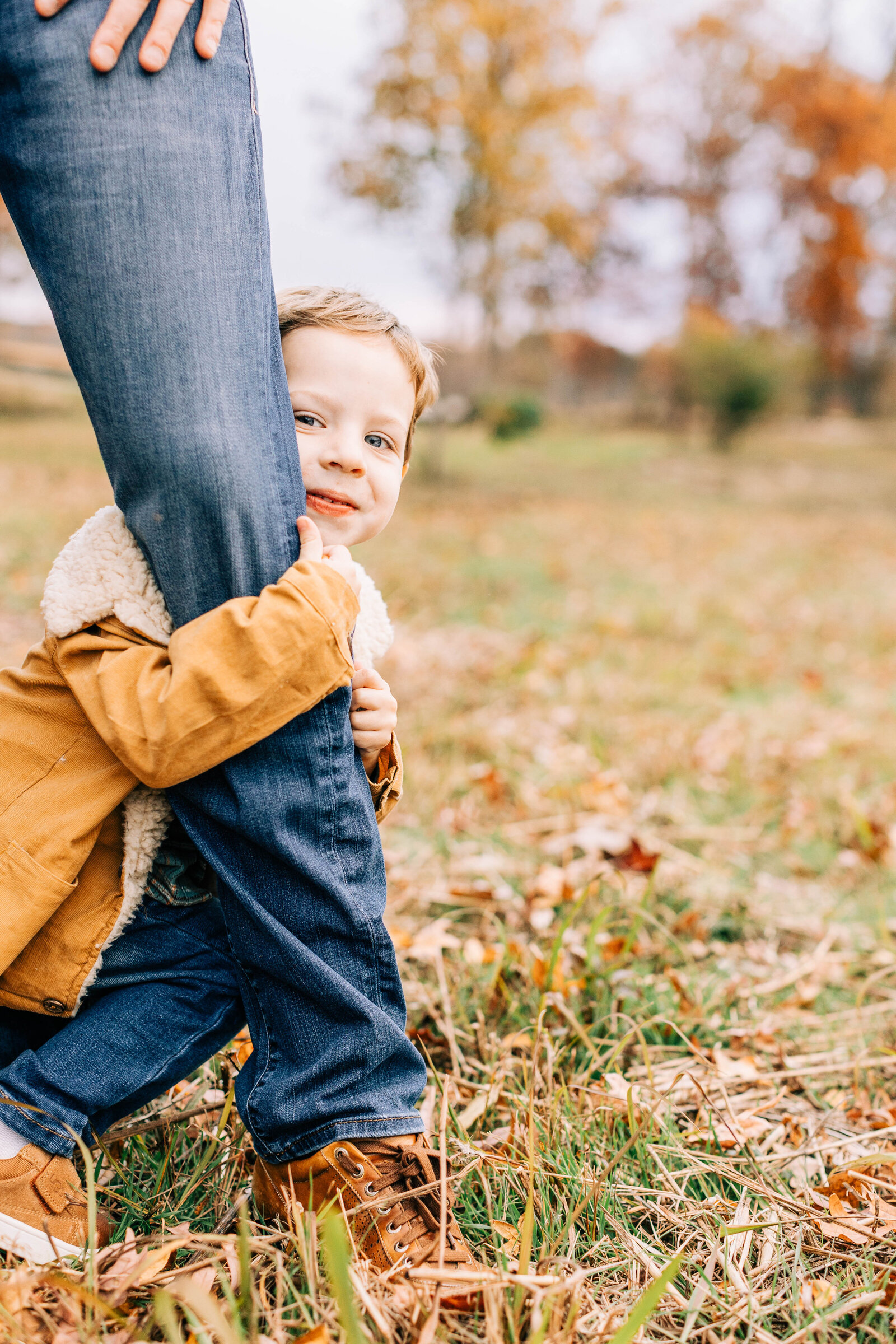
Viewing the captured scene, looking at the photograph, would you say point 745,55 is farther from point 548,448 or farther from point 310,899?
point 310,899

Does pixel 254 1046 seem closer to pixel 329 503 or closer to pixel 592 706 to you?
pixel 329 503

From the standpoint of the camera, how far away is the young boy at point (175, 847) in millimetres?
1165

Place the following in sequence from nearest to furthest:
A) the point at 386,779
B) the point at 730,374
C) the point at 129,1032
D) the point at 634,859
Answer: the point at 129,1032, the point at 386,779, the point at 634,859, the point at 730,374

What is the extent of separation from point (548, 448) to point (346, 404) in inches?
672

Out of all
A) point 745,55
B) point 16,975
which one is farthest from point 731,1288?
point 745,55

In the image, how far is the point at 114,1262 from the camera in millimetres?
1209

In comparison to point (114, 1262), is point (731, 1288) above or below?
below

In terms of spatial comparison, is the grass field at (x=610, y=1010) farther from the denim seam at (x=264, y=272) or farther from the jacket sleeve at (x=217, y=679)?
the denim seam at (x=264, y=272)

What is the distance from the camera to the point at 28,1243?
1.21 m

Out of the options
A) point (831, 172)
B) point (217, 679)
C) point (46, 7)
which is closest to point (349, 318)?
point (46, 7)

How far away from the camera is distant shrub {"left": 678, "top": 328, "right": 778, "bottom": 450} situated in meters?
15.7

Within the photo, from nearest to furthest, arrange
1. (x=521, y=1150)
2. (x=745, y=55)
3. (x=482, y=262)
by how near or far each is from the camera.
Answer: (x=521, y=1150) < (x=482, y=262) < (x=745, y=55)

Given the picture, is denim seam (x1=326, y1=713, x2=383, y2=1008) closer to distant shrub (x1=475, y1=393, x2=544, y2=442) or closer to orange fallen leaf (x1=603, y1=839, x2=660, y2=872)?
orange fallen leaf (x1=603, y1=839, x2=660, y2=872)

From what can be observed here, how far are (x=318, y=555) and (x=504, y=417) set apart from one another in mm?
12141
